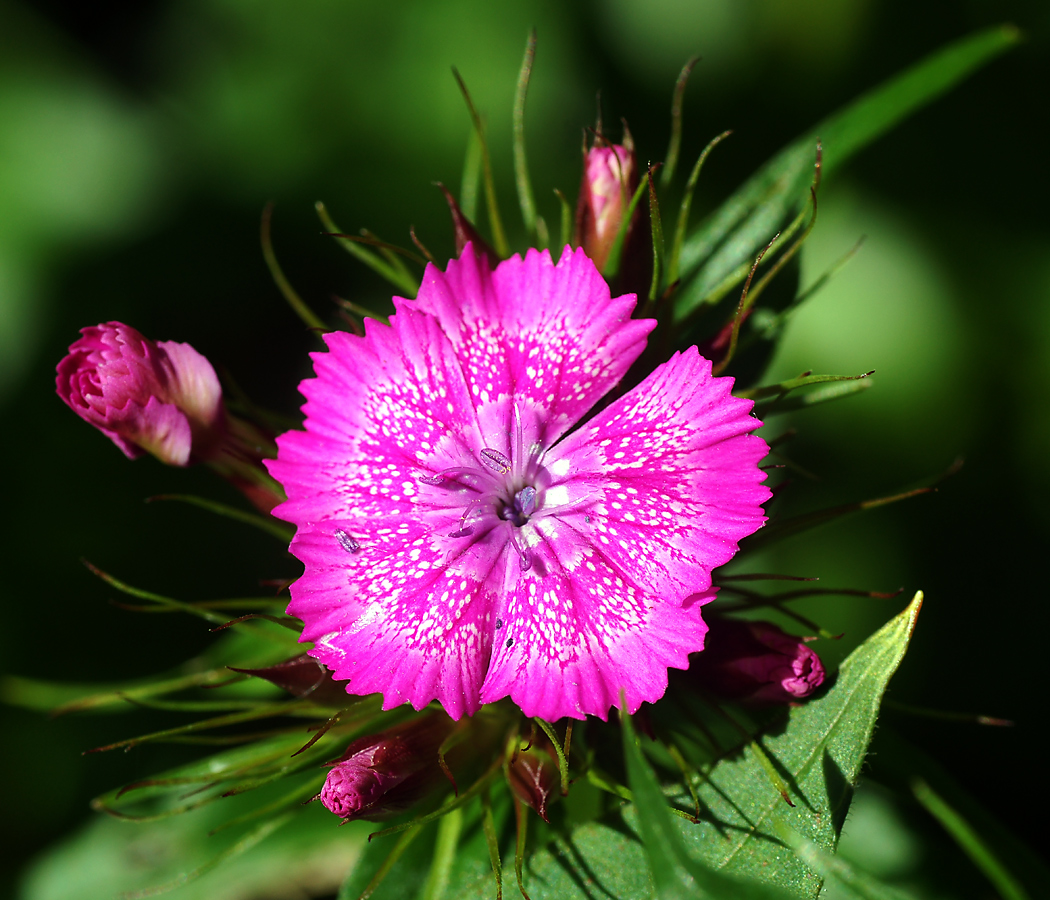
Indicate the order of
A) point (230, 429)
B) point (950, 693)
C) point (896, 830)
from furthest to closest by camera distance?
point (950, 693) < point (896, 830) < point (230, 429)

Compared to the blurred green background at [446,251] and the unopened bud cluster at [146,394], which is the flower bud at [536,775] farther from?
the blurred green background at [446,251]

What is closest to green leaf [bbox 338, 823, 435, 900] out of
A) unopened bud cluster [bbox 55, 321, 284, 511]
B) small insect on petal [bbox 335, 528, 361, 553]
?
small insect on petal [bbox 335, 528, 361, 553]

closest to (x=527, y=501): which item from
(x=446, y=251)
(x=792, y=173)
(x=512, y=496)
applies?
(x=512, y=496)

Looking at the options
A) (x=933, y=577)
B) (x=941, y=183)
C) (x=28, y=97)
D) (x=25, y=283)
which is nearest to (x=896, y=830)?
(x=933, y=577)

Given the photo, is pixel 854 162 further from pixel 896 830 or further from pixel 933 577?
pixel 896 830

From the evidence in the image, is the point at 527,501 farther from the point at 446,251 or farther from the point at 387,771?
the point at 446,251
